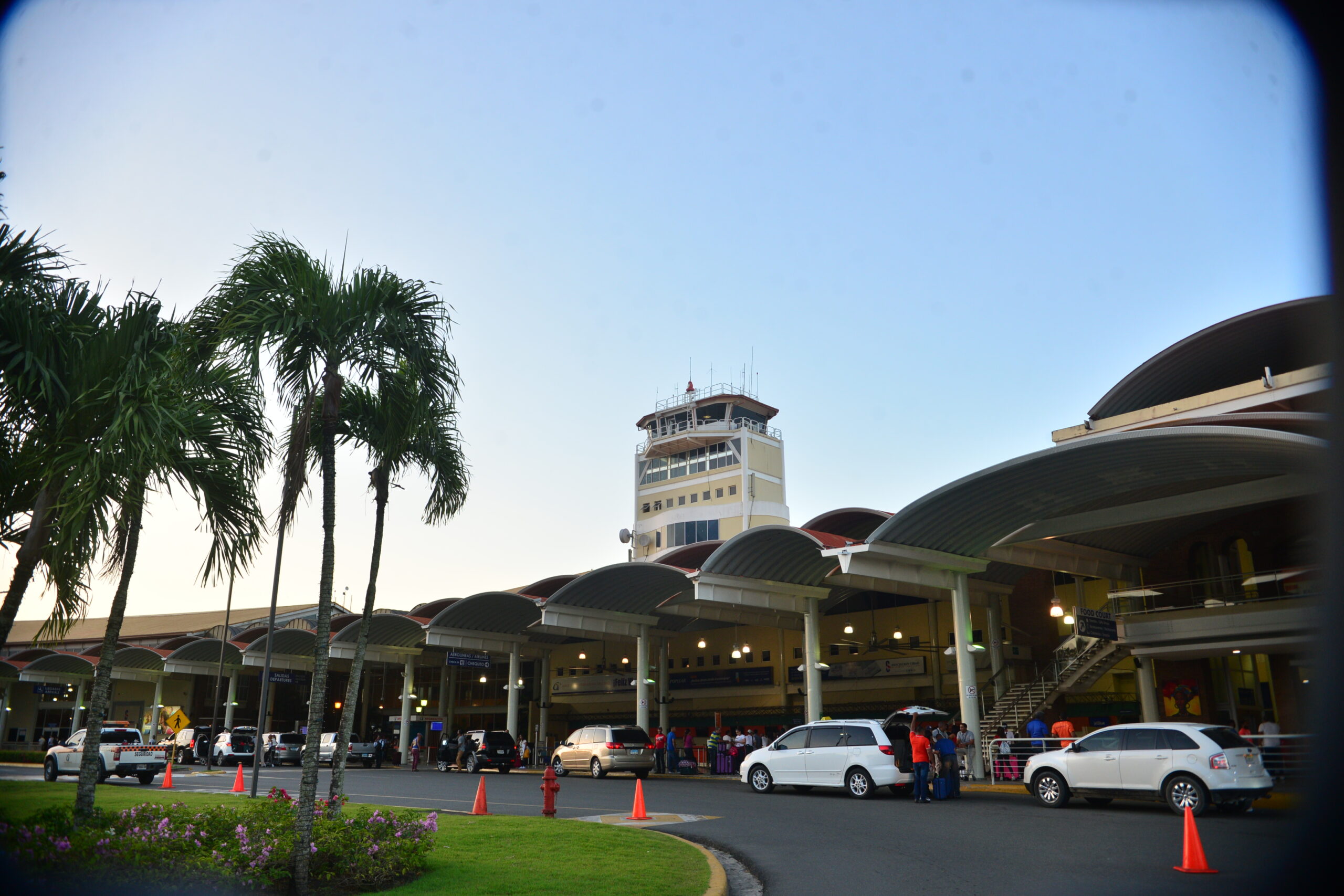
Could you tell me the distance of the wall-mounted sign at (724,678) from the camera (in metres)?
42.3

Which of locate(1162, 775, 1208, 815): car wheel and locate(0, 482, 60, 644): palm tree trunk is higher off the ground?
locate(0, 482, 60, 644): palm tree trunk

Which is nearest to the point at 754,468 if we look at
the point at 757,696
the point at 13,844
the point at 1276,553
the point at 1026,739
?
the point at 757,696

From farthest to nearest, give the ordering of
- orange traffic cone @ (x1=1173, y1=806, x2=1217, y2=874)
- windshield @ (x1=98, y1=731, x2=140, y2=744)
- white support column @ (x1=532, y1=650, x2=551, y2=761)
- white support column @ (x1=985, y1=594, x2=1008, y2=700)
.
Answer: white support column @ (x1=532, y1=650, x2=551, y2=761) → windshield @ (x1=98, y1=731, x2=140, y2=744) → white support column @ (x1=985, y1=594, x2=1008, y2=700) → orange traffic cone @ (x1=1173, y1=806, x2=1217, y2=874)

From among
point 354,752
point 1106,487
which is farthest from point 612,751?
point 1106,487

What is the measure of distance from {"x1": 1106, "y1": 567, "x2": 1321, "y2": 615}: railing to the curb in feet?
55.3

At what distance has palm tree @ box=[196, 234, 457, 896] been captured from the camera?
10055 millimetres

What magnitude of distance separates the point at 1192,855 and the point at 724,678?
3432cm

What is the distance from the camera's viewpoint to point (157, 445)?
31.3 ft

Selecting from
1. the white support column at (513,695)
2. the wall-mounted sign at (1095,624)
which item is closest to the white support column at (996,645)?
the wall-mounted sign at (1095,624)

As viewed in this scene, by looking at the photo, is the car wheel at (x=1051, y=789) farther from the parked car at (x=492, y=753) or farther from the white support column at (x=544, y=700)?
the white support column at (x=544, y=700)

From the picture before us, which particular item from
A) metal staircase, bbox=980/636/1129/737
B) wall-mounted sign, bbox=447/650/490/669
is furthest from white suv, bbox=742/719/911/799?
wall-mounted sign, bbox=447/650/490/669

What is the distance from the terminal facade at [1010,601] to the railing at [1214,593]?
0.25ft

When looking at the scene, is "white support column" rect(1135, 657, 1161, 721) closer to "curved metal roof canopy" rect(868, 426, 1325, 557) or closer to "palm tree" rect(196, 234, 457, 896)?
"curved metal roof canopy" rect(868, 426, 1325, 557)

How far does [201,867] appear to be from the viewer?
841 cm
